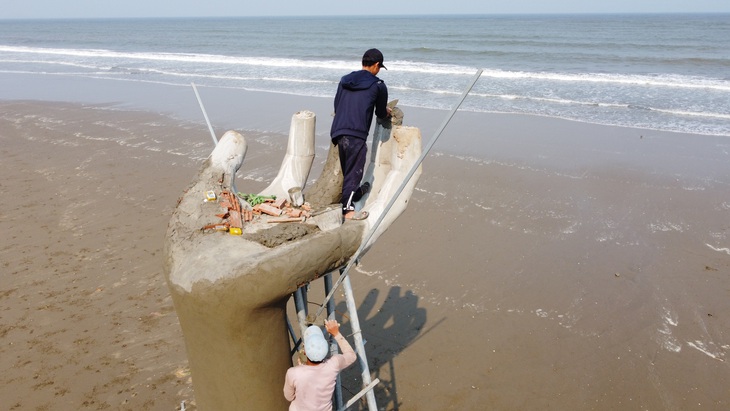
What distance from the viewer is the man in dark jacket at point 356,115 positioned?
420cm

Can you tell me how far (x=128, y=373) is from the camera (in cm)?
630

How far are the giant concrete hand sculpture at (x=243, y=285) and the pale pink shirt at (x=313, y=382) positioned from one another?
114 millimetres

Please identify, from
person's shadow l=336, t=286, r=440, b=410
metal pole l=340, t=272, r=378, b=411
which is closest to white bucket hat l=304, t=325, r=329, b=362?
metal pole l=340, t=272, r=378, b=411

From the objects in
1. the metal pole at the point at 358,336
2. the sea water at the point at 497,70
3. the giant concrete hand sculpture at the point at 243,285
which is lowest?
the sea water at the point at 497,70

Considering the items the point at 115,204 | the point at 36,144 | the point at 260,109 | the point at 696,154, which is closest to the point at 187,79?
the point at 260,109

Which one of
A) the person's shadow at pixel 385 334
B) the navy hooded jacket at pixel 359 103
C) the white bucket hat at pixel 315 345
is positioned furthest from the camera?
the person's shadow at pixel 385 334

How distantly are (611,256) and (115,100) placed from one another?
20078 millimetres

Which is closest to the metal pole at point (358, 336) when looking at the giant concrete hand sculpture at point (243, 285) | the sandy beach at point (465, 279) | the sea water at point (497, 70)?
the giant concrete hand sculpture at point (243, 285)

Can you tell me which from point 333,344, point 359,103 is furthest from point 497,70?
point 333,344

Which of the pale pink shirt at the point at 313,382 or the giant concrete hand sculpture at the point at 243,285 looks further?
the pale pink shirt at the point at 313,382

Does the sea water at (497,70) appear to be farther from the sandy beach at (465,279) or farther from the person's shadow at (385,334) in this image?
the person's shadow at (385,334)

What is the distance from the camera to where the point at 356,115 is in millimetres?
4242

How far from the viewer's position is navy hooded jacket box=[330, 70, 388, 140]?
4.18 meters

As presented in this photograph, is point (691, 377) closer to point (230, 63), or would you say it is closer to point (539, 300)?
point (539, 300)
